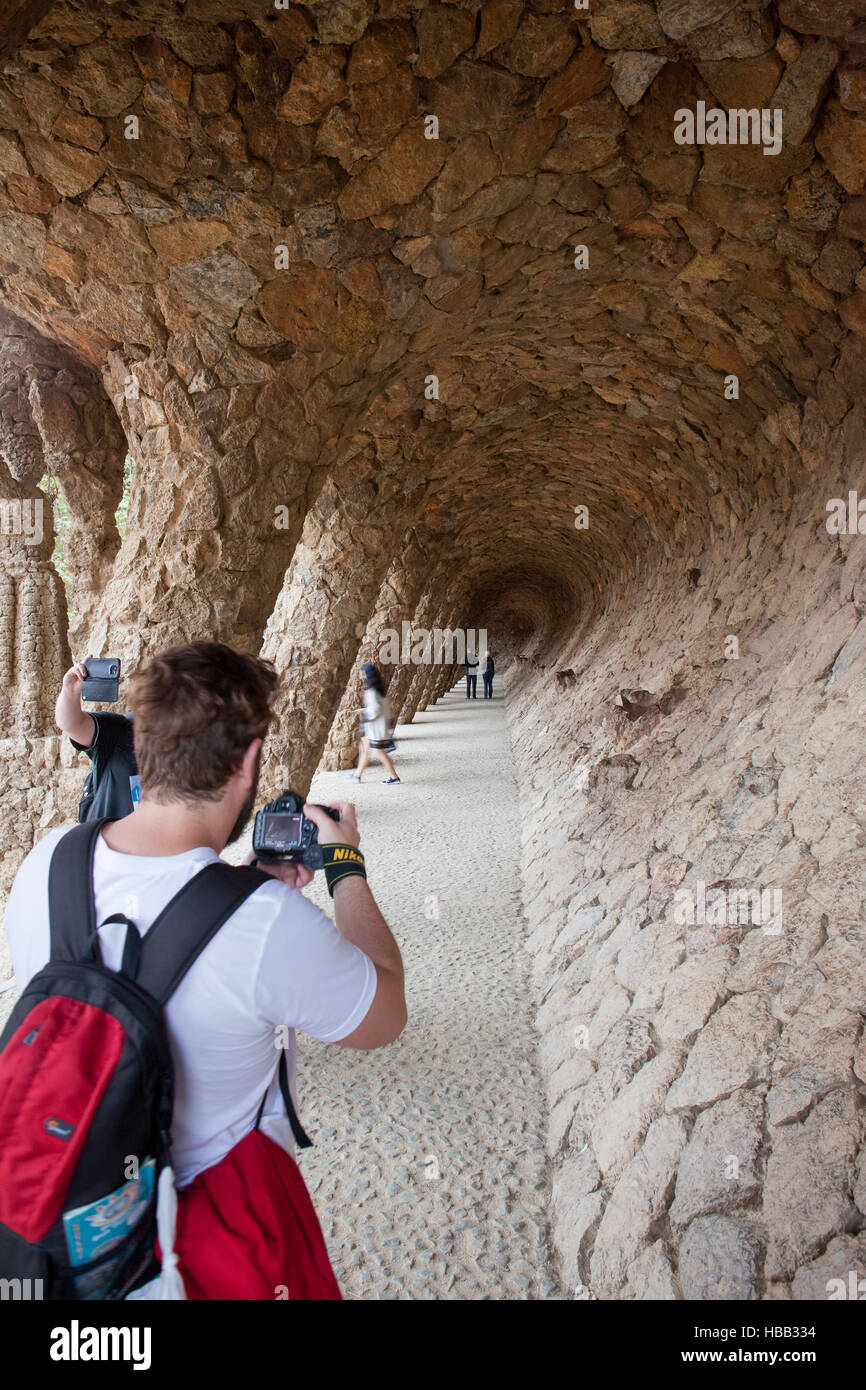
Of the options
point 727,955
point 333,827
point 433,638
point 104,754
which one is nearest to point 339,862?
point 333,827

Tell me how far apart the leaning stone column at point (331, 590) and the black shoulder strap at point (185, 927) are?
212 inches

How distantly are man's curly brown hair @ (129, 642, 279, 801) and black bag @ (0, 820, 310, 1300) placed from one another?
7.9 inches

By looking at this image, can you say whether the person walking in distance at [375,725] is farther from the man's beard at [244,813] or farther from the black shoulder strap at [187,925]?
the black shoulder strap at [187,925]

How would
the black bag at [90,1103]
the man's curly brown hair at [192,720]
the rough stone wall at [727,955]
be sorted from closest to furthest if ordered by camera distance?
the black bag at [90,1103], the man's curly brown hair at [192,720], the rough stone wall at [727,955]

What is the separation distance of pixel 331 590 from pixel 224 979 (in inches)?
241

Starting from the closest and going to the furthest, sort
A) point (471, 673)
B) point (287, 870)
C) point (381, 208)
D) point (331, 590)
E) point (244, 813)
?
1. point (244, 813)
2. point (287, 870)
3. point (381, 208)
4. point (331, 590)
5. point (471, 673)

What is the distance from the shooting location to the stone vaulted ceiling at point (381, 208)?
2.57 metres

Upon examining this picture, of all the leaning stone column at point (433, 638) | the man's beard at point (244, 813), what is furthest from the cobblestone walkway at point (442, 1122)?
the leaning stone column at point (433, 638)

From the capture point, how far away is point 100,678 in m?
2.51

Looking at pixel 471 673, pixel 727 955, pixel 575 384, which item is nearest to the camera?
pixel 727 955

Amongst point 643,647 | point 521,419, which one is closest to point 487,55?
point 521,419

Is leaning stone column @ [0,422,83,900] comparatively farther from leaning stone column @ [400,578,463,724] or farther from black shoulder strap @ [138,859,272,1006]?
leaning stone column @ [400,578,463,724]

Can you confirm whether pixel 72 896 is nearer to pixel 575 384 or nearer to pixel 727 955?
pixel 727 955

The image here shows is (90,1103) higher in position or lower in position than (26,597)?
lower
